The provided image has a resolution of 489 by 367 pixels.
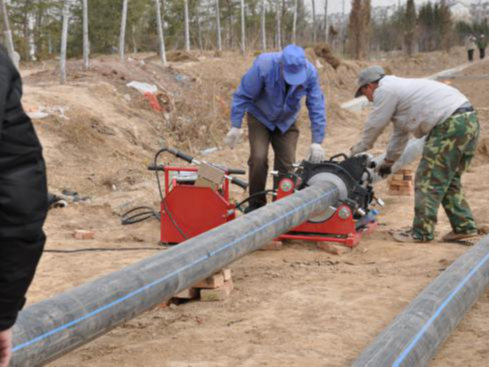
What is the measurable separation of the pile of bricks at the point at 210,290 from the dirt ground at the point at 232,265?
0.06 meters

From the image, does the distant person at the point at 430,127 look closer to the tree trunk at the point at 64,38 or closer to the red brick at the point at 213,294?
the red brick at the point at 213,294

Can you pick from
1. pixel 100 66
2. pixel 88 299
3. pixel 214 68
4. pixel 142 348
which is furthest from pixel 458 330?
pixel 214 68

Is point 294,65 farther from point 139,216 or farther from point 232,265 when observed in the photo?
point 139,216

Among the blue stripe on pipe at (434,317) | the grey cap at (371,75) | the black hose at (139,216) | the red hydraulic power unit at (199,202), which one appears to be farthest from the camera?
the black hose at (139,216)

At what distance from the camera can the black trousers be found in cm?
172

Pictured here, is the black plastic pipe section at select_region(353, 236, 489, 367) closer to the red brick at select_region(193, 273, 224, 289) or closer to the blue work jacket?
the red brick at select_region(193, 273, 224, 289)

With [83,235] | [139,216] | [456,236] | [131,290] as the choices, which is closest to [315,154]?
[456,236]

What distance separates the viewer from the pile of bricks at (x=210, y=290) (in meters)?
4.84

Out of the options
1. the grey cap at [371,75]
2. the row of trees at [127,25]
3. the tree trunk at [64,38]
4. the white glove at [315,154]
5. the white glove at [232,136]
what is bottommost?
the white glove at [315,154]

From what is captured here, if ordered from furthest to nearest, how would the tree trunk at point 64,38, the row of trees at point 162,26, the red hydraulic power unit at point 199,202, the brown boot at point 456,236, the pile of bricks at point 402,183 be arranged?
1. the row of trees at point 162,26
2. the tree trunk at point 64,38
3. the pile of bricks at point 402,183
4. the brown boot at point 456,236
5. the red hydraulic power unit at point 199,202

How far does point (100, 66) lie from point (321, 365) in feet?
38.5

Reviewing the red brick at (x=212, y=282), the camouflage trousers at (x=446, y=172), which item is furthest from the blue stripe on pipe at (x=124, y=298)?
the camouflage trousers at (x=446, y=172)

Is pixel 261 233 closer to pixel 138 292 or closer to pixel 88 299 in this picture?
pixel 138 292

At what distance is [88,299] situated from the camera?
315 cm
